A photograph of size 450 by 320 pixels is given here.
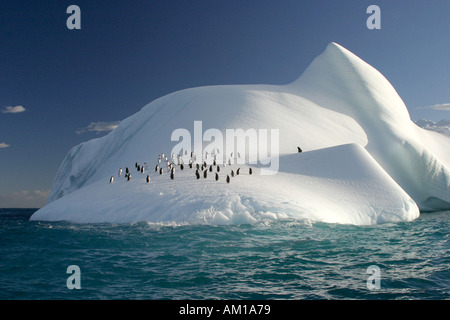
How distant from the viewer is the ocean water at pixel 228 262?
7.91m

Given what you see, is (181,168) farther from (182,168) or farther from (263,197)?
(263,197)

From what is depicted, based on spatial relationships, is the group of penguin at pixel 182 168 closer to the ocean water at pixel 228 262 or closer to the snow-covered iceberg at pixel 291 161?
the snow-covered iceberg at pixel 291 161

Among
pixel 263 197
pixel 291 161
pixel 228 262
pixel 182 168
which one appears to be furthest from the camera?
pixel 182 168

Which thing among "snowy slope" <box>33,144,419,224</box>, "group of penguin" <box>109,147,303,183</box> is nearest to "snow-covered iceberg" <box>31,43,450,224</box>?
"snowy slope" <box>33,144,419,224</box>

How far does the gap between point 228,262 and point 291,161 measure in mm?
15071

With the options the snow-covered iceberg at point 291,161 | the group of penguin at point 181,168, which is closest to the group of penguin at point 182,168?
the group of penguin at point 181,168

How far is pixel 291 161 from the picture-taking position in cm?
2425

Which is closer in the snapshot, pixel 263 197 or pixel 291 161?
pixel 263 197

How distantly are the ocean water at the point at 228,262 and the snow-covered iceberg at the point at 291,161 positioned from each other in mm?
1993

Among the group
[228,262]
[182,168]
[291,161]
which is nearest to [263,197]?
[291,161]

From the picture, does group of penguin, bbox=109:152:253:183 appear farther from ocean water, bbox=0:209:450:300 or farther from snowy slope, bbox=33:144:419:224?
ocean water, bbox=0:209:450:300

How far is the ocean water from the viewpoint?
7906mm
